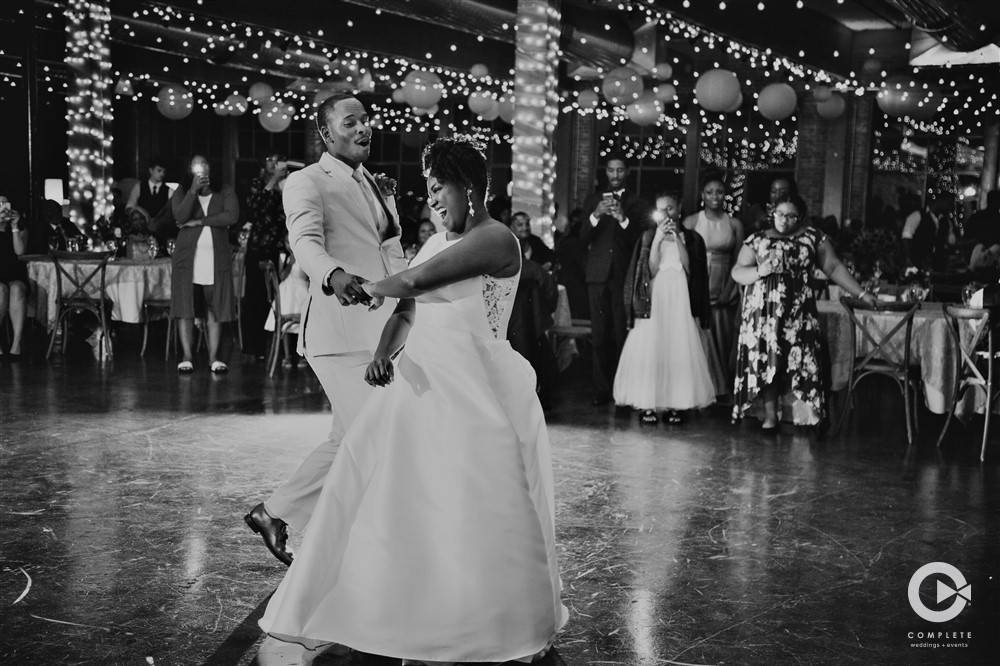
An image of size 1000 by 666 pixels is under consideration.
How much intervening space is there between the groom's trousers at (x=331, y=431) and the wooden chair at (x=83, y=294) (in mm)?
5607

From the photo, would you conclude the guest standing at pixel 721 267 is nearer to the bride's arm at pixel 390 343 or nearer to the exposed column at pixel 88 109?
the bride's arm at pixel 390 343

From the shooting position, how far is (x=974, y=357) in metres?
6.26

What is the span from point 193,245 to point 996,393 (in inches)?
211

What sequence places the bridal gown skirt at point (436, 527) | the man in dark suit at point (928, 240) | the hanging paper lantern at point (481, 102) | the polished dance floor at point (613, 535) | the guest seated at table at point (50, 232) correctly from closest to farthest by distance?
the bridal gown skirt at point (436, 527), the polished dance floor at point (613, 535), the guest seated at table at point (50, 232), the man in dark suit at point (928, 240), the hanging paper lantern at point (481, 102)

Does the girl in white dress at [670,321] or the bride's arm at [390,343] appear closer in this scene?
the bride's arm at [390,343]

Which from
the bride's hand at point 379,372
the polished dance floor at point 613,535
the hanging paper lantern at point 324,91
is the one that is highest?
the hanging paper lantern at point 324,91

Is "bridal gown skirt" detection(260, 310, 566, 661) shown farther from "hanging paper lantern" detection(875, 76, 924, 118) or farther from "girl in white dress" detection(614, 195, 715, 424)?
"hanging paper lantern" detection(875, 76, 924, 118)

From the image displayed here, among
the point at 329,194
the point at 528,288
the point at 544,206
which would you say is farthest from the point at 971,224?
the point at 329,194

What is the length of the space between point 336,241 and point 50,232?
7236 millimetres

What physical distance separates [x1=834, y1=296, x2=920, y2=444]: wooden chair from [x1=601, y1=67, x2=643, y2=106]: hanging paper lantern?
634 cm

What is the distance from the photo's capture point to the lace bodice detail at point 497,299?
112 inches

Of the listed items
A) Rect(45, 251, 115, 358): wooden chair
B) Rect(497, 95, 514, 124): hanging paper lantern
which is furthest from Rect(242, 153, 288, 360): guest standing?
Rect(497, 95, 514, 124): hanging paper lantern

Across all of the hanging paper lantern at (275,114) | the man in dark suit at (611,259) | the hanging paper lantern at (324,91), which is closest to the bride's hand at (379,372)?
the man in dark suit at (611,259)

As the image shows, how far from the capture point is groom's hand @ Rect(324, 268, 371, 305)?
2.94m
